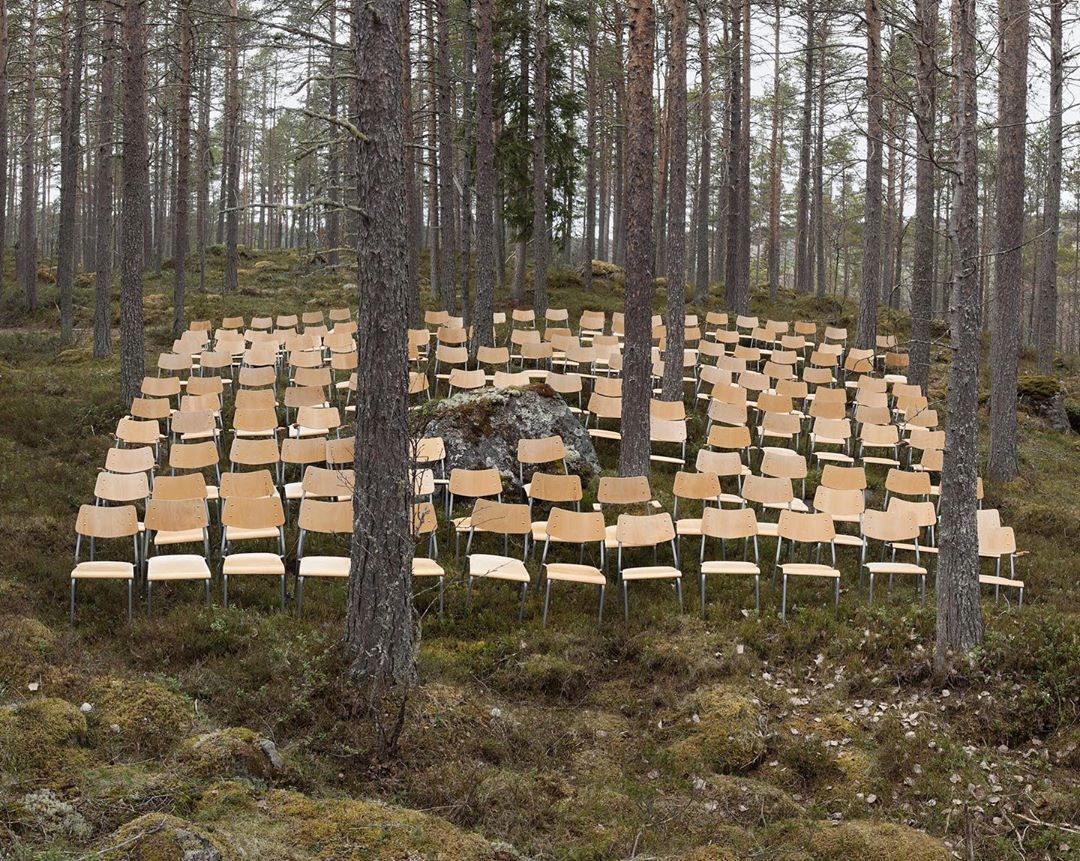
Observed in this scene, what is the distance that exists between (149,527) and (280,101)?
138 ft

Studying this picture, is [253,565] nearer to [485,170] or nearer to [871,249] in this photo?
[485,170]

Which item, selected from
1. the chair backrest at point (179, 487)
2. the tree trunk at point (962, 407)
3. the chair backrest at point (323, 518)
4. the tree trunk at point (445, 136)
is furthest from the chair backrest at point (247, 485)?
the tree trunk at point (445, 136)

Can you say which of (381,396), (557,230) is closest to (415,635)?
(381,396)

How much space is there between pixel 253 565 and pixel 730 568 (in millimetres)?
4145

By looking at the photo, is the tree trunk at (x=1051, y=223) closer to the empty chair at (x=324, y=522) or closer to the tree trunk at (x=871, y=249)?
the tree trunk at (x=871, y=249)

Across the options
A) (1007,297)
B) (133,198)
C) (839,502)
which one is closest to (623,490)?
(839,502)

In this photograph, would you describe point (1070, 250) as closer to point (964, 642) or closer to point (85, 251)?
point (964, 642)

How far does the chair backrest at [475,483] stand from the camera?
31.3 feet

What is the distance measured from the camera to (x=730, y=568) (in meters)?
8.43

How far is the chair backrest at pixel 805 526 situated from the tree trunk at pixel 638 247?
2.33m

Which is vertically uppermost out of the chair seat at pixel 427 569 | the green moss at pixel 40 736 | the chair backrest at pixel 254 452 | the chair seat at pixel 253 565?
the chair backrest at pixel 254 452

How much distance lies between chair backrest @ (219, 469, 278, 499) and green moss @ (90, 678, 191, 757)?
10.3ft

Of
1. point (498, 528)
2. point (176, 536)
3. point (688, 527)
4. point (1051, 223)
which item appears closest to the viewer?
point (176, 536)

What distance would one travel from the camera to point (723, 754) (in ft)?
20.4
